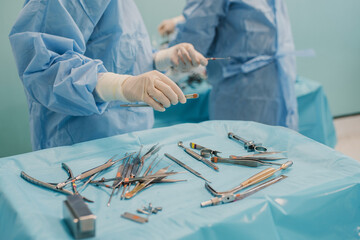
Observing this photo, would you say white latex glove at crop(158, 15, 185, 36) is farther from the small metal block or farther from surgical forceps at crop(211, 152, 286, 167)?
the small metal block

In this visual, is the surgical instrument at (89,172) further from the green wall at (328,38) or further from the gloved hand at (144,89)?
the green wall at (328,38)

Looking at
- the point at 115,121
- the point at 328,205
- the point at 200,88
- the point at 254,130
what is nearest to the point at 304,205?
the point at 328,205

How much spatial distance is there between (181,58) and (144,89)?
593 mm

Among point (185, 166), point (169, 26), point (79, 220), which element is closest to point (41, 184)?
point (79, 220)

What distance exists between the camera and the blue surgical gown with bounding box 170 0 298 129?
220 cm

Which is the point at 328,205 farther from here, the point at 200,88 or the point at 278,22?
the point at 200,88

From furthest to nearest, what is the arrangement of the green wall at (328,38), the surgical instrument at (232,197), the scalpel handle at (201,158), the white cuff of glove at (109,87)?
the green wall at (328,38), the white cuff of glove at (109,87), the scalpel handle at (201,158), the surgical instrument at (232,197)

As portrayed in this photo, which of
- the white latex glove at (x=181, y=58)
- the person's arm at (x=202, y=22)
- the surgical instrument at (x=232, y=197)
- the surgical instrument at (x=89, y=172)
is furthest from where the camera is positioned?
the person's arm at (x=202, y=22)

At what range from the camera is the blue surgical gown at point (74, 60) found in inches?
48.2

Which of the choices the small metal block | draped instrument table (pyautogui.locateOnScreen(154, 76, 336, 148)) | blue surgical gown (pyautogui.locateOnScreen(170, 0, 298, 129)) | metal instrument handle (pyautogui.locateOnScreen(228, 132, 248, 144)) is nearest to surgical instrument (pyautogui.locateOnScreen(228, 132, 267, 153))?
metal instrument handle (pyautogui.locateOnScreen(228, 132, 248, 144))

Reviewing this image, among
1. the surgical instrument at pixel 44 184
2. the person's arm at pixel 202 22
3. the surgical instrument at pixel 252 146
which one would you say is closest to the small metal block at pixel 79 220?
the surgical instrument at pixel 44 184

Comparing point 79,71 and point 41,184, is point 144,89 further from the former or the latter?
point 41,184

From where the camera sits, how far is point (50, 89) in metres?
1.24

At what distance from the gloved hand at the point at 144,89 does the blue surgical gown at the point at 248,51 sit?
3.71ft
